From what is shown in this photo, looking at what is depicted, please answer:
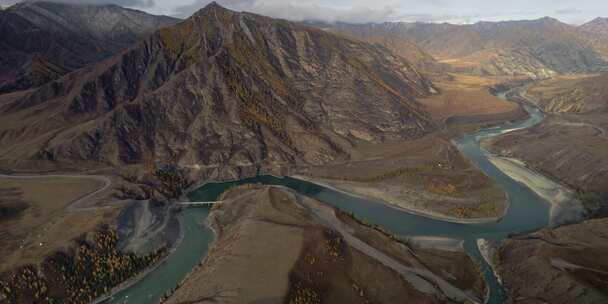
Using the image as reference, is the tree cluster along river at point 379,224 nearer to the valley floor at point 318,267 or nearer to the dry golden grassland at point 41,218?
the valley floor at point 318,267

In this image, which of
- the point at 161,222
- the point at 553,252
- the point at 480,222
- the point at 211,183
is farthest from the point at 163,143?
the point at 553,252

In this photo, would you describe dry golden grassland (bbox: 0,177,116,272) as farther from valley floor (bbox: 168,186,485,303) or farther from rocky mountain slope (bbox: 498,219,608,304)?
rocky mountain slope (bbox: 498,219,608,304)

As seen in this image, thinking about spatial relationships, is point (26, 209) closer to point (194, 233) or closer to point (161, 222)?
point (161, 222)

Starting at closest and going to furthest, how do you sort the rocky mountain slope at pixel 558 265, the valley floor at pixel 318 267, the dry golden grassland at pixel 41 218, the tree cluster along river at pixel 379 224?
the rocky mountain slope at pixel 558 265 → the valley floor at pixel 318 267 → the tree cluster along river at pixel 379 224 → the dry golden grassland at pixel 41 218

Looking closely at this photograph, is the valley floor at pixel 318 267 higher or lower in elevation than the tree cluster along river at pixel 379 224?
higher

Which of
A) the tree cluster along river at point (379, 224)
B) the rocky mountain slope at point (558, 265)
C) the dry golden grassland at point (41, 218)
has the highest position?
the dry golden grassland at point (41, 218)

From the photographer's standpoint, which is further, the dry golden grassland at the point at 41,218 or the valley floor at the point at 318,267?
the dry golden grassland at the point at 41,218

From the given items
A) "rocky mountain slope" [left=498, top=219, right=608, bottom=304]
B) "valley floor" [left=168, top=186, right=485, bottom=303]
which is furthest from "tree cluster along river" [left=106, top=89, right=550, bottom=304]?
"valley floor" [left=168, top=186, right=485, bottom=303]

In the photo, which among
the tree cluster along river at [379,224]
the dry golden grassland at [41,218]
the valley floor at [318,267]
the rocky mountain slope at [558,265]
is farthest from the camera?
the dry golden grassland at [41,218]

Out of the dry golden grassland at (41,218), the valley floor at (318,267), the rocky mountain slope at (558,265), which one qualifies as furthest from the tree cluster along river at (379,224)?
the dry golden grassland at (41,218)
